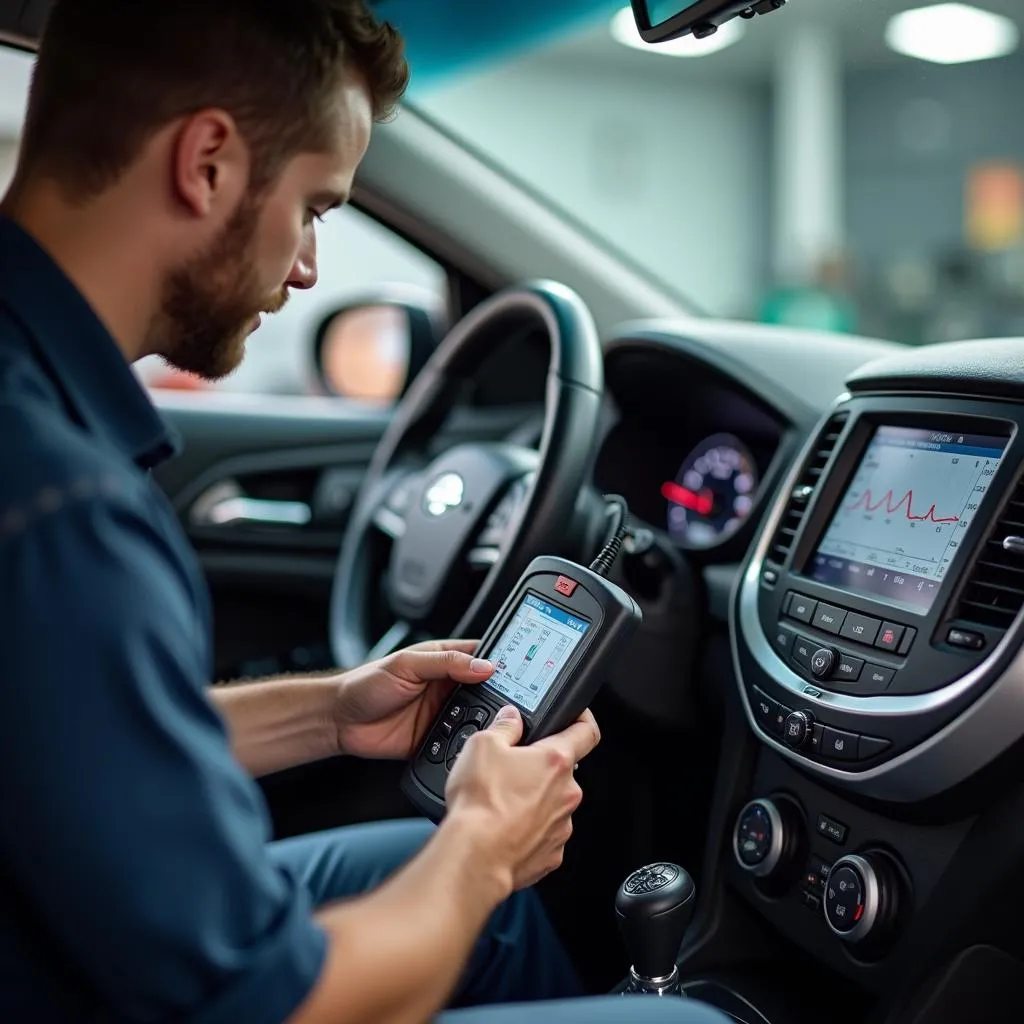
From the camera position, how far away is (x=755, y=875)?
1245 millimetres

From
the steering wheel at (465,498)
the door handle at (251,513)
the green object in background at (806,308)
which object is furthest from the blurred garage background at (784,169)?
the steering wheel at (465,498)

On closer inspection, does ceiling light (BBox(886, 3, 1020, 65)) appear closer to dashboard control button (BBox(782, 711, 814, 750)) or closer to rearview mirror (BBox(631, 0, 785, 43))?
rearview mirror (BBox(631, 0, 785, 43))

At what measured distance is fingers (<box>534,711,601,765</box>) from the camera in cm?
91

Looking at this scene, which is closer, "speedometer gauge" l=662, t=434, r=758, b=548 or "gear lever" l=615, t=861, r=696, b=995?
"gear lever" l=615, t=861, r=696, b=995

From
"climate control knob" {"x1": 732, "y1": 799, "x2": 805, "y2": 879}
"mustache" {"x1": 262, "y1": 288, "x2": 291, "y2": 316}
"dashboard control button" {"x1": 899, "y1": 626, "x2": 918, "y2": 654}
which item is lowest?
"climate control knob" {"x1": 732, "y1": 799, "x2": 805, "y2": 879}

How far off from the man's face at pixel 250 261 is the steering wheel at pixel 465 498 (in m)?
0.46

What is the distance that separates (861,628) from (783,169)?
1081cm

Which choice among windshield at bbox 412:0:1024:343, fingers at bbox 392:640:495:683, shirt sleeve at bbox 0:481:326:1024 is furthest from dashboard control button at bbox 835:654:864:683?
windshield at bbox 412:0:1024:343

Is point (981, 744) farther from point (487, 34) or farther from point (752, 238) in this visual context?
point (752, 238)

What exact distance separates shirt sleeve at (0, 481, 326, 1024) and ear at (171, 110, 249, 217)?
23 cm

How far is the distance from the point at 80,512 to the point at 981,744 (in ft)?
2.31

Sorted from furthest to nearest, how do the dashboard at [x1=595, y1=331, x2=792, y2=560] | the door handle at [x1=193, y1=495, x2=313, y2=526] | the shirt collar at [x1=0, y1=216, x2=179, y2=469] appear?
the door handle at [x1=193, y1=495, x2=313, y2=526], the dashboard at [x1=595, y1=331, x2=792, y2=560], the shirt collar at [x1=0, y1=216, x2=179, y2=469]

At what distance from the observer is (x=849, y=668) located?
1135mm

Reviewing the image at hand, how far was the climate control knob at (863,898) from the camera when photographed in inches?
43.1
